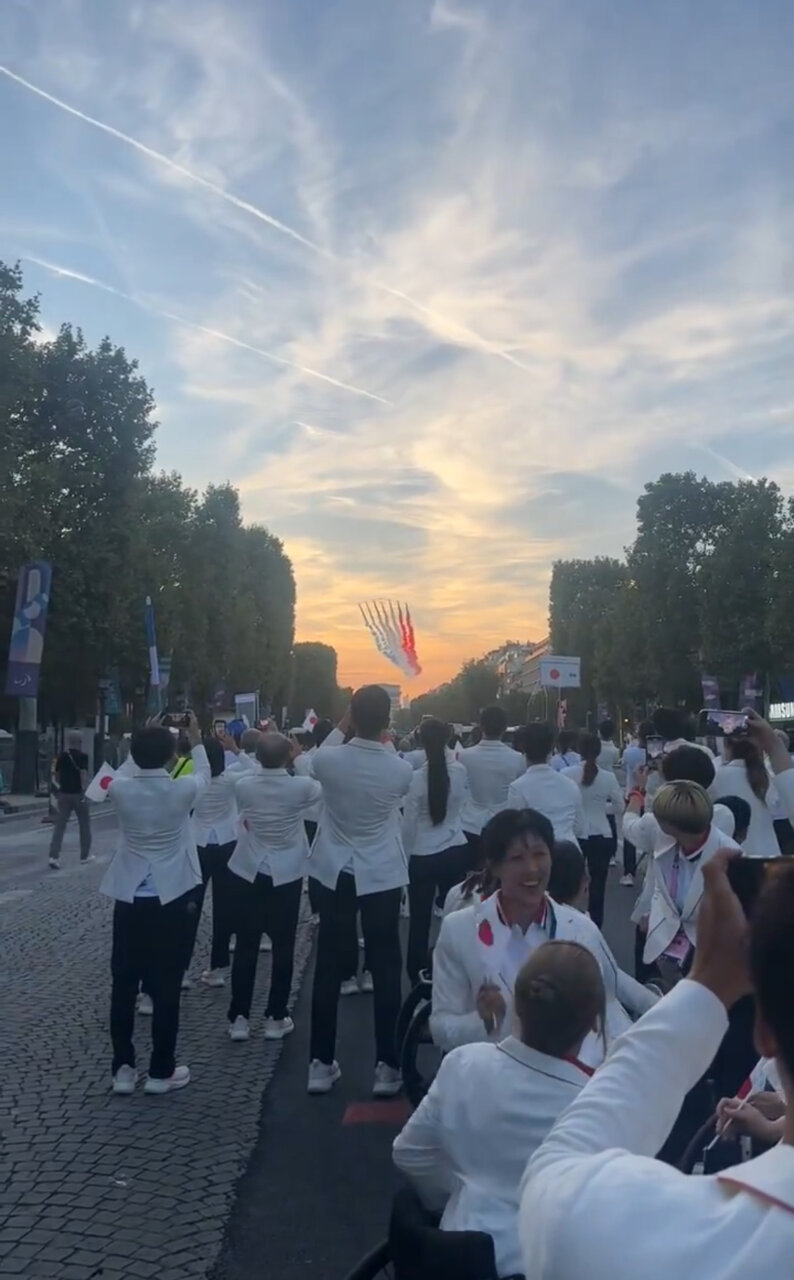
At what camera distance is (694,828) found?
17.4 feet

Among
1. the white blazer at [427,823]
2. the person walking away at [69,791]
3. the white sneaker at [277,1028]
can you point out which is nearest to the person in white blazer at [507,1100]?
the white sneaker at [277,1028]

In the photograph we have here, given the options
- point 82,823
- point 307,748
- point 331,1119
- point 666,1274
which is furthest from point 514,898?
point 82,823

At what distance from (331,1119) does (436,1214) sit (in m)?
3.33

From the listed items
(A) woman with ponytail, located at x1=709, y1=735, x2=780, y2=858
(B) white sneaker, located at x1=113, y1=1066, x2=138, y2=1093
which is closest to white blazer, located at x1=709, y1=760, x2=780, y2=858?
(A) woman with ponytail, located at x1=709, y1=735, x2=780, y2=858

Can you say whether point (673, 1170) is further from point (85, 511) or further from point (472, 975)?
point (85, 511)

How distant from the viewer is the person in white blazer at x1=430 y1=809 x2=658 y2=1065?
4141 millimetres

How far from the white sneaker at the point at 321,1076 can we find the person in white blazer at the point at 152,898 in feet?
2.24

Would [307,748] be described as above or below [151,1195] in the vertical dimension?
above

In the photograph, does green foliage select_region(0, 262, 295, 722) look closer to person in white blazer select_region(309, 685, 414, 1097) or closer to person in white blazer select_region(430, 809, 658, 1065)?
person in white blazer select_region(309, 685, 414, 1097)

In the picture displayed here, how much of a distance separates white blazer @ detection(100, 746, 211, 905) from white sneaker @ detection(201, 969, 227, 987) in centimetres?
299

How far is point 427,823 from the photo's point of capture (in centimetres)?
852

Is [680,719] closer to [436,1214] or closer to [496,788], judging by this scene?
[496,788]

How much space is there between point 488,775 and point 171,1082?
352cm

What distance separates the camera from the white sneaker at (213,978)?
965 centimetres
